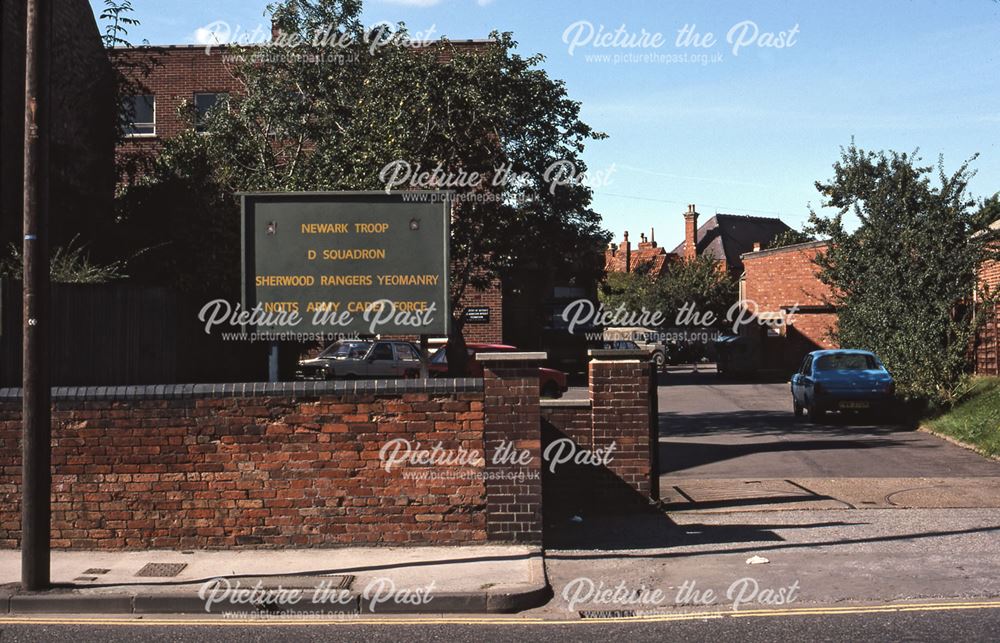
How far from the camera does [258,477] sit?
9633 mm

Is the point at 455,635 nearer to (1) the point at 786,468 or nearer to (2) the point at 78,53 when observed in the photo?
(1) the point at 786,468

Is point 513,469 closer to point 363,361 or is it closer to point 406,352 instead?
point 363,361

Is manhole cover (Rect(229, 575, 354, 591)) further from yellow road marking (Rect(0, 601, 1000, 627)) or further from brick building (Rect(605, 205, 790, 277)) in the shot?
brick building (Rect(605, 205, 790, 277))

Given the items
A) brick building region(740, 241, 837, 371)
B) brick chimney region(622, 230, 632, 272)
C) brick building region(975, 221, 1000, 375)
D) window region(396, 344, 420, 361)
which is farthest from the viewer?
brick chimney region(622, 230, 632, 272)

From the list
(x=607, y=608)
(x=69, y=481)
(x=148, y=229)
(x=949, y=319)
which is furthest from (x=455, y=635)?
(x=949, y=319)

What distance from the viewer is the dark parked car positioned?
25.5 metres

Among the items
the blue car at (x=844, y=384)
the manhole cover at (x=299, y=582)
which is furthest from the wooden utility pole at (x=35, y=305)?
the blue car at (x=844, y=384)

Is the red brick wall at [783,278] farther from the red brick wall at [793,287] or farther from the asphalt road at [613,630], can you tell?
the asphalt road at [613,630]

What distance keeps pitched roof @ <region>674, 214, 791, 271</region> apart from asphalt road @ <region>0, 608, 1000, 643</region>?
2604 inches

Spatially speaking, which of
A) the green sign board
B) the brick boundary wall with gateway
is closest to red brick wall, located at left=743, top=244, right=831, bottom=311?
the green sign board

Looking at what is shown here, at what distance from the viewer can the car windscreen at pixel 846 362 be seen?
22.2m

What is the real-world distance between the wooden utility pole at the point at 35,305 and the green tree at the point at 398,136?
8.25 m

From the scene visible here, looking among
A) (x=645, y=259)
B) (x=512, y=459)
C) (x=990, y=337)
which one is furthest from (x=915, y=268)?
(x=645, y=259)

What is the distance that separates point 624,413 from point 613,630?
441cm
